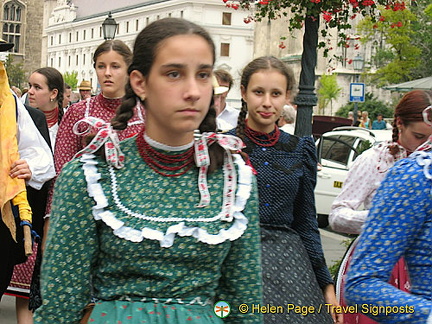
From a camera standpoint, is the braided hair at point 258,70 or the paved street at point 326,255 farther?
the paved street at point 326,255

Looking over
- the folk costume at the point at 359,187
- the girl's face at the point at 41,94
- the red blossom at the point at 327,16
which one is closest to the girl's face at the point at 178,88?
the folk costume at the point at 359,187

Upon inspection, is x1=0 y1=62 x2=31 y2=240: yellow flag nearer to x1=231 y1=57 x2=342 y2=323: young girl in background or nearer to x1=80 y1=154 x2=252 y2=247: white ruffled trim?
x1=231 y1=57 x2=342 y2=323: young girl in background

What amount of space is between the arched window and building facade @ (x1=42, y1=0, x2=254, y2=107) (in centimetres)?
518

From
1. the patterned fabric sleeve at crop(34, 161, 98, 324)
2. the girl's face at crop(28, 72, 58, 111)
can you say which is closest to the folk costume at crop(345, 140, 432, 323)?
the patterned fabric sleeve at crop(34, 161, 98, 324)

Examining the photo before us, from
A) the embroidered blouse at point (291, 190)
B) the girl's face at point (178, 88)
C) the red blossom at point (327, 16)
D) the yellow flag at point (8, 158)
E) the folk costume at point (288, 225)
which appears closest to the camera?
the girl's face at point (178, 88)

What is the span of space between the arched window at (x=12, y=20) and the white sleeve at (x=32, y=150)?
387 ft

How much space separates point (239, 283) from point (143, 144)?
496 millimetres

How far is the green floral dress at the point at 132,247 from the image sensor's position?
2.54 meters

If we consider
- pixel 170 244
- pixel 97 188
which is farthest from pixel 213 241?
pixel 97 188

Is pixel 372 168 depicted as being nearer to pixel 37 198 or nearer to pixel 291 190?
pixel 291 190

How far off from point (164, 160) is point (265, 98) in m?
1.94

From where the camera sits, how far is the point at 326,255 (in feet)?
34.4

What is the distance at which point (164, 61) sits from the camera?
104 inches

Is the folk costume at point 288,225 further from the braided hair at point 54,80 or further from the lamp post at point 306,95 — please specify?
the lamp post at point 306,95
